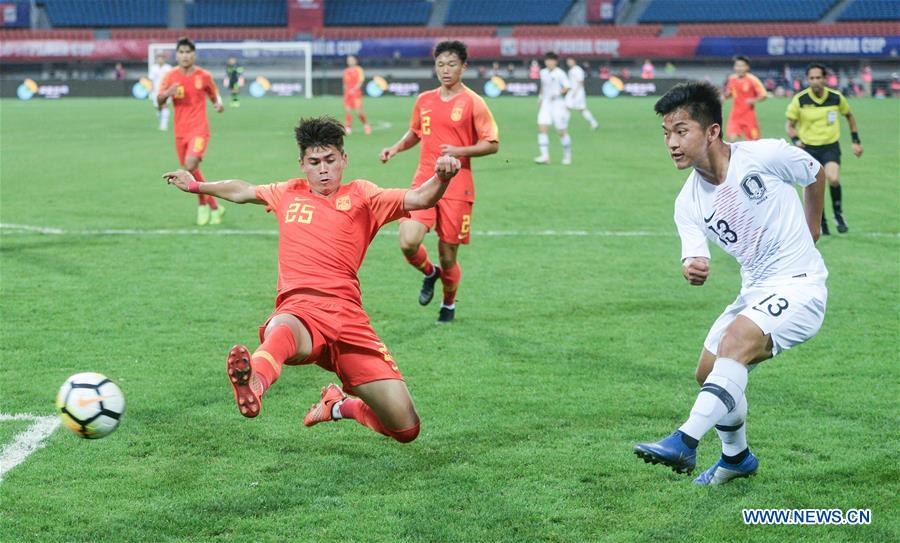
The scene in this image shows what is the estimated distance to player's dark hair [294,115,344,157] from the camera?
5.93 meters

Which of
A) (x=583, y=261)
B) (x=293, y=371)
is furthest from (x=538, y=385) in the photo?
(x=583, y=261)

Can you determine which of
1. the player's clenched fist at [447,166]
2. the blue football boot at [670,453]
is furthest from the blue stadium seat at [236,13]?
the blue football boot at [670,453]

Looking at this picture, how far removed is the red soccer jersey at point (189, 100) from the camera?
15328 millimetres

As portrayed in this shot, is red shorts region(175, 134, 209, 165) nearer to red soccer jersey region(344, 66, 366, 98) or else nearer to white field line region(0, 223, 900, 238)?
white field line region(0, 223, 900, 238)

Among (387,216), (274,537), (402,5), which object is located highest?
(402,5)

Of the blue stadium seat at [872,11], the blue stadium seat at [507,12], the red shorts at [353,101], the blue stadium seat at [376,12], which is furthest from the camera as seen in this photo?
the blue stadium seat at [376,12]

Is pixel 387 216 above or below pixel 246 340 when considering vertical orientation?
above

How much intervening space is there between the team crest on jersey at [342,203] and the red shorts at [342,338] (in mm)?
568

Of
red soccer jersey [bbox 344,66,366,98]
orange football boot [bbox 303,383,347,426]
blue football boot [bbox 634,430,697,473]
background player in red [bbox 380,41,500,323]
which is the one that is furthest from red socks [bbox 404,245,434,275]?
red soccer jersey [bbox 344,66,366,98]

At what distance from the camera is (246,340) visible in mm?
8859

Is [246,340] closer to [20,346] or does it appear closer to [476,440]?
[20,346]

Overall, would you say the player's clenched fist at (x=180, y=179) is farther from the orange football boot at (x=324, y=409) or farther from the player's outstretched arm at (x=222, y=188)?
the orange football boot at (x=324, y=409)

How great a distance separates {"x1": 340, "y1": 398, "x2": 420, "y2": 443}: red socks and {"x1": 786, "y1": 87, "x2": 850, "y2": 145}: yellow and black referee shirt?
34.5 ft

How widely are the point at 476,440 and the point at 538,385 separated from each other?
4.36ft
